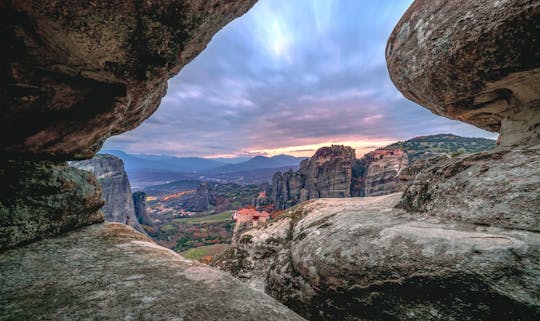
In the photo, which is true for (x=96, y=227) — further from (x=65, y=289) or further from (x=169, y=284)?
(x=169, y=284)

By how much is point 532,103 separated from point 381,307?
9772 mm

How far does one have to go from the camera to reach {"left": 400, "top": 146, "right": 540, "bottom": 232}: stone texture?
541cm

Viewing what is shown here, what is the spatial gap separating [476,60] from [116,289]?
485 inches

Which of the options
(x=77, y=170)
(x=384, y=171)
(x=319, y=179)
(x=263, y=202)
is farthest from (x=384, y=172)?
(x=77, y=170)

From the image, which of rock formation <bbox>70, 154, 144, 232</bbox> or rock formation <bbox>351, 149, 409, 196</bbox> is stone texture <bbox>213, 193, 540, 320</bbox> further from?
rock formation <bbox>70, 154, 144, 232</bbox>

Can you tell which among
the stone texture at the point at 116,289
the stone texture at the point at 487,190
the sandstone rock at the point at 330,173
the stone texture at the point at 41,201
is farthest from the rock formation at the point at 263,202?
the stone texture at the point at 116,289

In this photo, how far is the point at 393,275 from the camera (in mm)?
5578

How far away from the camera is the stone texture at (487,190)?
541 centimetres

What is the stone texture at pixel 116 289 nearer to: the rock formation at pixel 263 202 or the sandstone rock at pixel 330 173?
the sandstone rock at pixel 330 173

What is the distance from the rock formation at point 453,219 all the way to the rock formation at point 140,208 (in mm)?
202022

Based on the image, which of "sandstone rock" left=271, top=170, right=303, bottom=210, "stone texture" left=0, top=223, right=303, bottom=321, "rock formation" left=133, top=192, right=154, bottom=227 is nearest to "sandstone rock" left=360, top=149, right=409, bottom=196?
"sandstone rock" left=271, top=170, right=303, bottom=210

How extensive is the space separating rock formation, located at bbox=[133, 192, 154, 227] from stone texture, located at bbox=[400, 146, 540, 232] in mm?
207595

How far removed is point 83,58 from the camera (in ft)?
23.1

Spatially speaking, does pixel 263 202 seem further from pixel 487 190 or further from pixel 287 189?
pixel 487 190
